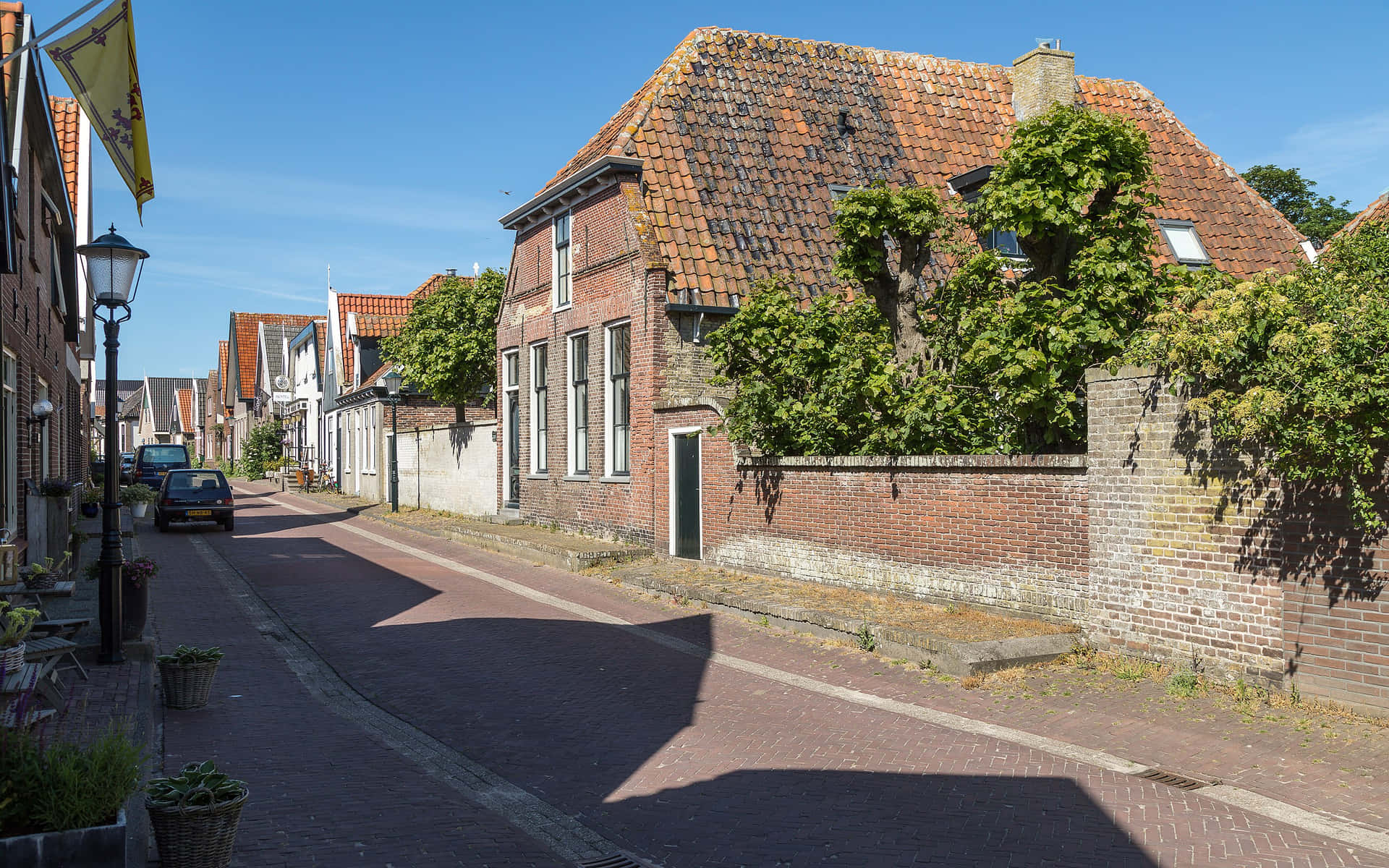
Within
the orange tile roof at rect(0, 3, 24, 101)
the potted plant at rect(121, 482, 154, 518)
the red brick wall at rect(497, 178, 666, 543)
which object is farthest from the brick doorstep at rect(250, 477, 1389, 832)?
the potted plant at rect(121, 482, 154, 518)

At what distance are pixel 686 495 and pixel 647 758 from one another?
10052 millimetres

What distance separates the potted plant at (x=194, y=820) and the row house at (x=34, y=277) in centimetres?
598

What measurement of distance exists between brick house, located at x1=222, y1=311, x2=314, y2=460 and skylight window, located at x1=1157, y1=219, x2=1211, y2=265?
165 feet

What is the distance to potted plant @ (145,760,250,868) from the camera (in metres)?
4.74

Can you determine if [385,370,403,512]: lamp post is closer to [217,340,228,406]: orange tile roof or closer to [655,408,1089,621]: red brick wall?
[655,408,1089,621]: red brick wall

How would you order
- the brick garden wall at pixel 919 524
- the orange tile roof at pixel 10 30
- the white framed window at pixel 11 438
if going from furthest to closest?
the white framed window at pixel 11 438, the orange tile roof at pixel 10 30, the brick garden wall at pixel 919 524

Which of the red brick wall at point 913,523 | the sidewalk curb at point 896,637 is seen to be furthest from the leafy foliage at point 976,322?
the sidewalk curb at point 896,637

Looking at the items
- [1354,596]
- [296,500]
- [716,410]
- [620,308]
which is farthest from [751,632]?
[296,500]

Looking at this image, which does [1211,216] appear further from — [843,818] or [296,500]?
[296,500]

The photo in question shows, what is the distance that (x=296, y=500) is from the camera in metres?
38.6

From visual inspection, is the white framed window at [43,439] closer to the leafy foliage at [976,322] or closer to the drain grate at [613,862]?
the leafy foliage at [976,322]

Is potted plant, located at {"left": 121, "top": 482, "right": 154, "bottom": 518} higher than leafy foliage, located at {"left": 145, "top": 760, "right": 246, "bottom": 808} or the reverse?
higher

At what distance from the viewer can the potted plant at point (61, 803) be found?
4273 mm

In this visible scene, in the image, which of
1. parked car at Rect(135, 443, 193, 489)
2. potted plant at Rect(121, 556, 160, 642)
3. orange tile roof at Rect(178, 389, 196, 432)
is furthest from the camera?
orange tile roof at Rect(178, 389, 196, 432)
